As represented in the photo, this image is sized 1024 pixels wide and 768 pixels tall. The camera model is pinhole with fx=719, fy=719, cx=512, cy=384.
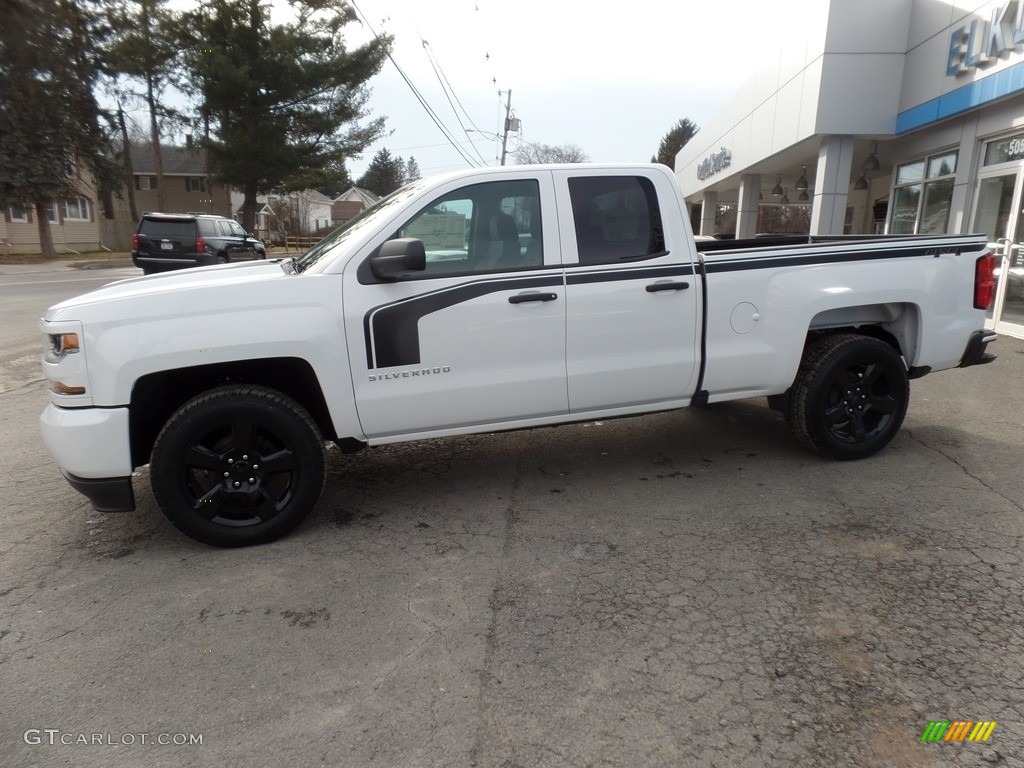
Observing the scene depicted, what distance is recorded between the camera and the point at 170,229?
17.6 meters

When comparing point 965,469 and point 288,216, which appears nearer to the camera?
point 965,469

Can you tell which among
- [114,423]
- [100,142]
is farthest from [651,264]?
[100,142]

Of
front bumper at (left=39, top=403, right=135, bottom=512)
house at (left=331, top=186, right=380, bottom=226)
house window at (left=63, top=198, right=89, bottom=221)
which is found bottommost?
front bumper at (left=39, top=403, right=135, bottom=512)

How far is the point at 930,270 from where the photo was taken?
188 inches

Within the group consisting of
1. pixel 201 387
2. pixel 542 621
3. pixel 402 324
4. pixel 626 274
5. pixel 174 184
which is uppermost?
pixel 174 184

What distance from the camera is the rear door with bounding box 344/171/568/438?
12.7 ft

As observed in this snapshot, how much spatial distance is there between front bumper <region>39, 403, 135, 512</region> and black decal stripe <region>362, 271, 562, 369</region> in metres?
1.27

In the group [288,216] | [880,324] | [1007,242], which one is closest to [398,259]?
[880,324]

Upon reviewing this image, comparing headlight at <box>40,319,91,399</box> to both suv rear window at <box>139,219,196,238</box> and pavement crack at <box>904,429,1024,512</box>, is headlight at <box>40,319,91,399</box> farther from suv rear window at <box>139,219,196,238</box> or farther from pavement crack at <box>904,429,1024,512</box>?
suv rear window at <box>139,219,196,238</box>

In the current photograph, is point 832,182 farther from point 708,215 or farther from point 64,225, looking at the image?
point 64,225

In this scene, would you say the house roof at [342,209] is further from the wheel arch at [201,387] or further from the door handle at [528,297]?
the door handle at [528,297]

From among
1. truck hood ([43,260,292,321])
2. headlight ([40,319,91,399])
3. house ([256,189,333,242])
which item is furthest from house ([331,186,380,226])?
headlight ([40,319,91,399])

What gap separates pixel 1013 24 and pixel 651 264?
345 inches

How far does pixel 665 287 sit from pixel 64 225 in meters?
43.0
